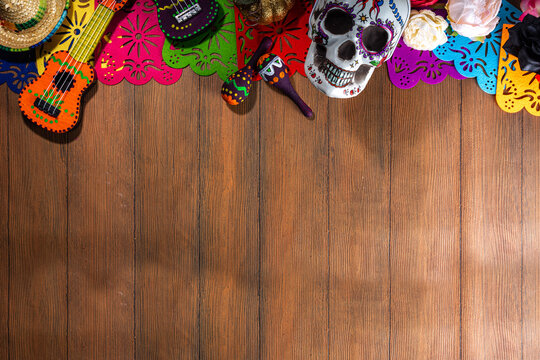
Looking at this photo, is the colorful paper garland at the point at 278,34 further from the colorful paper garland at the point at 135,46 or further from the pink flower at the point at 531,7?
the pink flower at the point at 531,7

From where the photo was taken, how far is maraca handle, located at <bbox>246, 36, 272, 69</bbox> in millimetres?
1002

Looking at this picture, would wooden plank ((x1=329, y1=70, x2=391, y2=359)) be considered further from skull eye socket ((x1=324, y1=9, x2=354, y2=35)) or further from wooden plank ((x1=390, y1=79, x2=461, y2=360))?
skull eye socket ((x1=324, y1=9, x2=354, y2=35))

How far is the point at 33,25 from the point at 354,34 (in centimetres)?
92

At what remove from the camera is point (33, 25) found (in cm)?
101

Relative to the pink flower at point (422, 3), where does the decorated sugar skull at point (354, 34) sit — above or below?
below

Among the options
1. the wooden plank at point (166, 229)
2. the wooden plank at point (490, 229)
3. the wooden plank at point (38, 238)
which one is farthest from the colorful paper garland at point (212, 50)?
the wooden plank at point (490, 229)

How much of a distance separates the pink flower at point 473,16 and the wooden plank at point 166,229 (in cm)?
80

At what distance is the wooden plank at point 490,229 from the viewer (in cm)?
108

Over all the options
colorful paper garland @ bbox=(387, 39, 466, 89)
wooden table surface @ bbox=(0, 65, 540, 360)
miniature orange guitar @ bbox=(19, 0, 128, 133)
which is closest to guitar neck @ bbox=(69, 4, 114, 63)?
miniature orange guitar @ bbox=(19, 0, 128, 133)

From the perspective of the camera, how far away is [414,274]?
42.9 inches

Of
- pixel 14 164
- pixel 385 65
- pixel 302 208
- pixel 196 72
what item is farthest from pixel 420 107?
pixel 14 164

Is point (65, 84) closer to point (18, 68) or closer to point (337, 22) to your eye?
point (18, 68)

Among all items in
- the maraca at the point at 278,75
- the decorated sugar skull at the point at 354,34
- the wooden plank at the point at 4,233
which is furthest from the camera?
the wooden plank at the point at 4,233

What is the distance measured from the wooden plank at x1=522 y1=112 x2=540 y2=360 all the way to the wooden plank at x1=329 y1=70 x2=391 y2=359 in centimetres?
43
